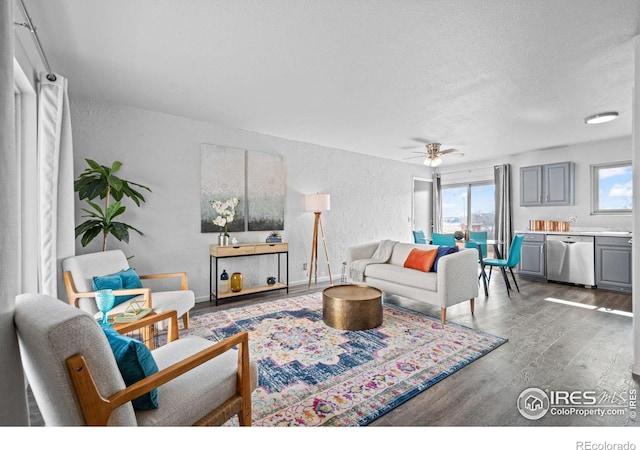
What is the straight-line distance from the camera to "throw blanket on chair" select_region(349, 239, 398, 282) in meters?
4.34

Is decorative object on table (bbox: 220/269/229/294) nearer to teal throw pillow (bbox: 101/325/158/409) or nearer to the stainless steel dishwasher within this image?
teal throw pillow (bbox: 101/325/158/409)

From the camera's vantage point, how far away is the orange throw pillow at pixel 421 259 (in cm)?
367

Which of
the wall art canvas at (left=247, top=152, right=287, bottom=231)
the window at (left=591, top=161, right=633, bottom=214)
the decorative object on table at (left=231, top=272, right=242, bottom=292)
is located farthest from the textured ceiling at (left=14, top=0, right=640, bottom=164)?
the decorative object on table at (left=231, top=272, right=242, bottom=292)

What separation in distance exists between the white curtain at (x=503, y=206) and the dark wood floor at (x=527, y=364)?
2.24 meters

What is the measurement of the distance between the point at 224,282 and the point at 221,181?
55.8 inches

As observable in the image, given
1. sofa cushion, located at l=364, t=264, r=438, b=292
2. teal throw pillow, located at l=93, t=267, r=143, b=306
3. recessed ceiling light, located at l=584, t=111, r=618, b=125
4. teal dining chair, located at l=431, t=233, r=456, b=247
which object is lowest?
sofa cushion, located at l=364, t=264, r=438, b=292

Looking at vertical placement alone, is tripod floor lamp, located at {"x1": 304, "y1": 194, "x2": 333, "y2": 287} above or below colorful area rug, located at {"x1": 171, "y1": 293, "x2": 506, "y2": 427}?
above

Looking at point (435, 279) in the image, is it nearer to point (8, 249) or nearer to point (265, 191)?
point (265, 191)

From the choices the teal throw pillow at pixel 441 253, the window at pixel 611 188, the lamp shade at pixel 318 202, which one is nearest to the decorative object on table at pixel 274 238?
the lamp shade at pixel 318 202

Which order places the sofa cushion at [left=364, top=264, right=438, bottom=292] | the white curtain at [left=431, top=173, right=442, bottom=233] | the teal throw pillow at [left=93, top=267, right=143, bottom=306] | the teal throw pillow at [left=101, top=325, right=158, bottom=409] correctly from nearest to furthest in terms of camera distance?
the teal throw pillow at [left=101, top=325, right=158, bottom=409] < the teal throw pillow at [left=93, top=267, right=143, bottom=306] < the sofa cushion at [left=364, top=264, right=438, bottom=292] < the white curtain at [left=431, top=173, right=442, bottom=233]

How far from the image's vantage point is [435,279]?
3.37 meters

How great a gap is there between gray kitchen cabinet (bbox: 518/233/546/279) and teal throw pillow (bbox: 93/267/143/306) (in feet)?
20.0
